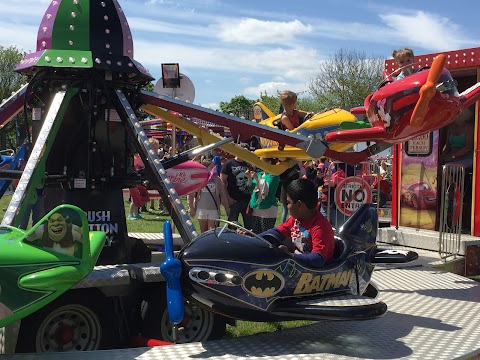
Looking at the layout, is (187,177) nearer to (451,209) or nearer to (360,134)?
(360,134)

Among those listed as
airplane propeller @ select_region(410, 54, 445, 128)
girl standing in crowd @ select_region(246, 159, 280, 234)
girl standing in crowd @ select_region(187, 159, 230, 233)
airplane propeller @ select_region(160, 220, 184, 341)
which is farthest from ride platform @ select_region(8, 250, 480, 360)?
girl standing in crowd @ select_region(187, 159, 230, 233)

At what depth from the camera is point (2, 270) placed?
9.87 ft

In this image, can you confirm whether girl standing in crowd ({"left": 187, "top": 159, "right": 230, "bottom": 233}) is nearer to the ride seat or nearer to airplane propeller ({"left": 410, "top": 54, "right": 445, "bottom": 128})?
the ride seat

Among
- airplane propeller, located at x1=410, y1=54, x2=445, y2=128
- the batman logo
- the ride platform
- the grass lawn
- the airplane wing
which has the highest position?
airplane propeller, located at x1=410, y1=54, x2=445, y2=128

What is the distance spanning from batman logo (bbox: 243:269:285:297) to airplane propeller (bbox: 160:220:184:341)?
415 millimetres

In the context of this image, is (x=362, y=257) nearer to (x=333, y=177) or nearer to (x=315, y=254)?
(x=315, y=254)

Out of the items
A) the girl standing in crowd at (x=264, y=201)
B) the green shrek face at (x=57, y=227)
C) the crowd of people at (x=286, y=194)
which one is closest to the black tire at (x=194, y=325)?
the crowd of people at (x=286, y=194)

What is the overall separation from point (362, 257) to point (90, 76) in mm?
2484

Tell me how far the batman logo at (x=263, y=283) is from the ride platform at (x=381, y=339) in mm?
341

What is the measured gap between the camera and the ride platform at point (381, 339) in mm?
3514

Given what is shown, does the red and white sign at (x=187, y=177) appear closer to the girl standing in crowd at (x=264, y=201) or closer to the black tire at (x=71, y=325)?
the girl standing in crowd at (x=264, y=201)

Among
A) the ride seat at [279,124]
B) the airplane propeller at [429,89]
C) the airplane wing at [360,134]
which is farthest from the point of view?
the ride seat at [279,124]

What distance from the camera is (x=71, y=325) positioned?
3816mm

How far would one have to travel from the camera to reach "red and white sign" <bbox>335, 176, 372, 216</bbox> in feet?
27.1
